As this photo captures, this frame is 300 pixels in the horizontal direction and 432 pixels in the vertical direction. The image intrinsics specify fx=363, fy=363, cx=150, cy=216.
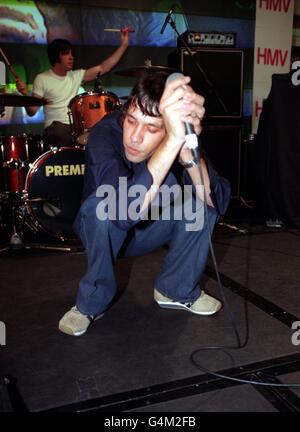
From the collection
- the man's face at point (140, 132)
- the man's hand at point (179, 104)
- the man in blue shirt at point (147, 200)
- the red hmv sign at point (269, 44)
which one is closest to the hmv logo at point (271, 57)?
the red hmv sign at point (269, 44)

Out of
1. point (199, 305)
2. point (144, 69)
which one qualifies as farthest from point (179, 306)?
point (144, 69)

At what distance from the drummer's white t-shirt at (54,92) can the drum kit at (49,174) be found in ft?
2.54

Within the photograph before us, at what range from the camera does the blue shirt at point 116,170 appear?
1.10 metres

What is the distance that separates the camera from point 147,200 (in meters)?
1.08

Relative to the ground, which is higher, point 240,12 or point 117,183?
point 240,12

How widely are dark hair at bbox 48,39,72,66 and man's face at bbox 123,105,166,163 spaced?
8.15 ft

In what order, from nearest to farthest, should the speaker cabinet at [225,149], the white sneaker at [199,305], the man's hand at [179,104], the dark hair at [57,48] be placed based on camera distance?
1. the man's hand at [179,104]
2. the white sneaker at [199,305]
3. the dark hair at [57,48]
4. the speaker cabinet at [225,149]

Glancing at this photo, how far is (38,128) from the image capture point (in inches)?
147

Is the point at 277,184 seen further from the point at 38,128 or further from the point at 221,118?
the point at 38,128

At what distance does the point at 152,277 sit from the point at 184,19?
10.9ft

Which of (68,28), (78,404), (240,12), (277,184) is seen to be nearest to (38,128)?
(68,28)

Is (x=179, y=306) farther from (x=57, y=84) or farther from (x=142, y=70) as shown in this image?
(x=57, y=84)

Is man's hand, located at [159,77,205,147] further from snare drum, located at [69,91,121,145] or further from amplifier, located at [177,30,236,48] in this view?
amplifier, located at [177,30,236,48]

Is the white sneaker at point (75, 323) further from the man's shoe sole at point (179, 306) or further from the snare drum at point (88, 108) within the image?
the snare drum at point (88, 108)
